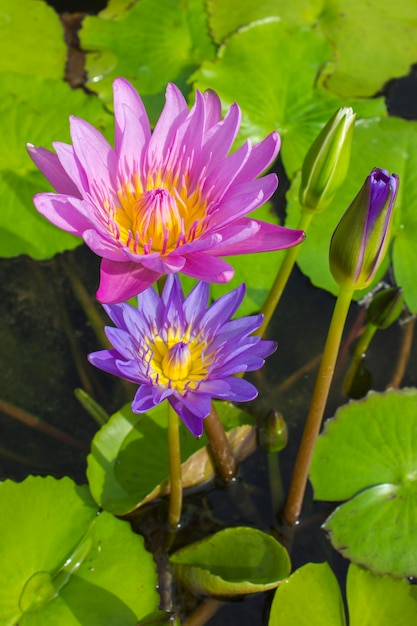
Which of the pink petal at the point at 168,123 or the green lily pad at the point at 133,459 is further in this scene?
the green lily pad at the point at 133,459

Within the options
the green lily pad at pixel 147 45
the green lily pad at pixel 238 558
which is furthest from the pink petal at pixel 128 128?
the green lily pad at pixel 147 45

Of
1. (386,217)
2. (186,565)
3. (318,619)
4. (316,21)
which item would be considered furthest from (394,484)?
(316,21)

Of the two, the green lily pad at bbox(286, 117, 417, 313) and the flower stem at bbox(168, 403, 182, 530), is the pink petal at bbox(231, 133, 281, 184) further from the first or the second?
the green lily pad at bbox(286, 117, 417, 313)

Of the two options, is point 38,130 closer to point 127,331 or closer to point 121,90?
point 121,90

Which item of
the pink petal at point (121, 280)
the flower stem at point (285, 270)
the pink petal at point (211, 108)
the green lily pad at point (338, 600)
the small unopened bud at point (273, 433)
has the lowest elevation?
the green lily pad at point (338, 600)

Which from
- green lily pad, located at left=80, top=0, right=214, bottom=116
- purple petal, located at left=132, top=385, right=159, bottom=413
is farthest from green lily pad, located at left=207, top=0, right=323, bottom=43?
purple petal, located at left=132, top=385, right=159, bottom=413

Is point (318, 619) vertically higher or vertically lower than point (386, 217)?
lower

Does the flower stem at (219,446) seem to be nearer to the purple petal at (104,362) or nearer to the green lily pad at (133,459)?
the green lily pad at (133,459)
